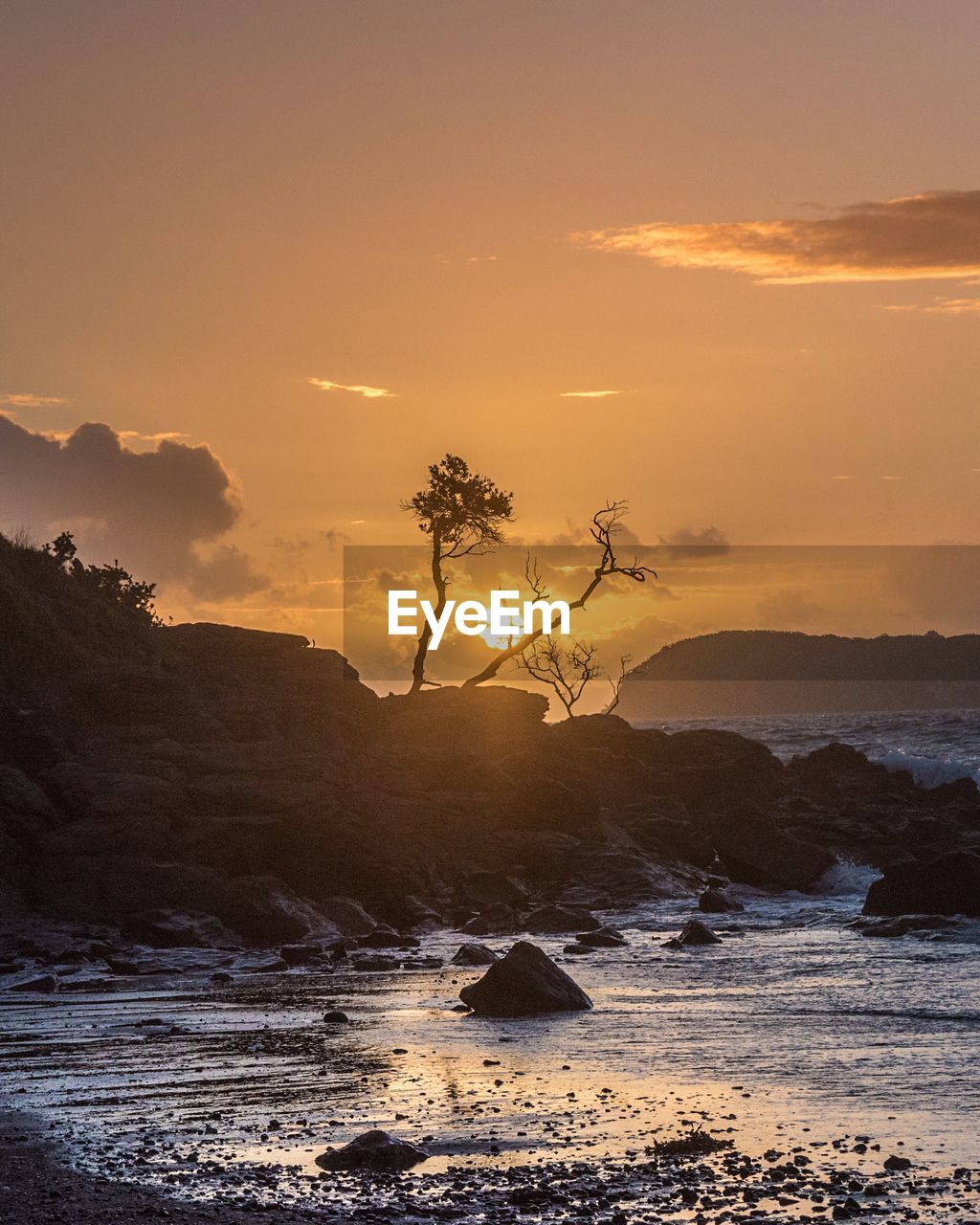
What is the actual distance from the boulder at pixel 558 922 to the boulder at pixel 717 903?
3743 millimetres

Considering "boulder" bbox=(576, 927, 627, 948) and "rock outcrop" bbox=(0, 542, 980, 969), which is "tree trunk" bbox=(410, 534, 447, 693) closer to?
"rock outcrop" bbox=(0, 542, 980, 969)

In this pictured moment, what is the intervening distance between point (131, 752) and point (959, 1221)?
2471 centimetres

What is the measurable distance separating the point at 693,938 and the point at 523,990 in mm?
8563

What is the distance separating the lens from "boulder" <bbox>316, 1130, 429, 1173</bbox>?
11586 millimetres

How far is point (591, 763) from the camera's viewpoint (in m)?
47.2

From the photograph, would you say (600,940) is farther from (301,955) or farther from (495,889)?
(495,889)

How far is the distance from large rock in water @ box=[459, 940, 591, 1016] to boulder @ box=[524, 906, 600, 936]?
904cm

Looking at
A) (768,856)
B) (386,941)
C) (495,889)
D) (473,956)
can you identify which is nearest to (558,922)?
(495,889)

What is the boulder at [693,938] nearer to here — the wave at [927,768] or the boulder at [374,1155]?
the boulder at [374,1155]

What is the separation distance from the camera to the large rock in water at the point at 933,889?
30125 millimetres

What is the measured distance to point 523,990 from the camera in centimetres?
1956

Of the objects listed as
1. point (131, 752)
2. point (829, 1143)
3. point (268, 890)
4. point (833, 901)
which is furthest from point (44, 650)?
point (829, 1143)

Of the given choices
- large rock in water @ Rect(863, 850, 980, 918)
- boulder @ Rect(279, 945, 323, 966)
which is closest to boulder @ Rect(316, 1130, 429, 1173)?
boulder @ Rect(279, 945, 323, 966)

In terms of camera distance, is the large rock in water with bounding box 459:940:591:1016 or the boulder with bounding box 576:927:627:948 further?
the boulder with bounding box 576:927:627:948
